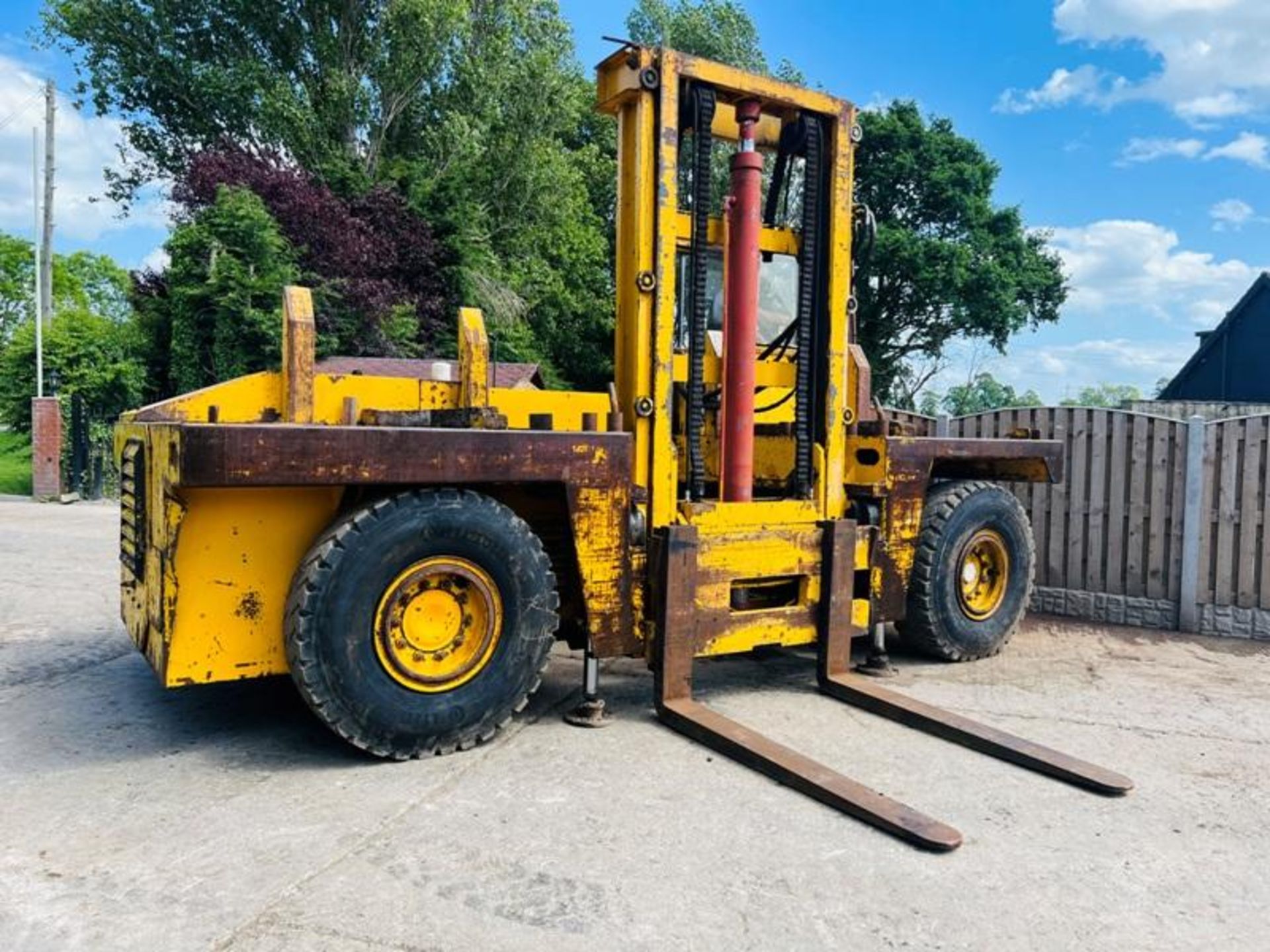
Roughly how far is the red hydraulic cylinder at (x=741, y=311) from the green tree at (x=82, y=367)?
17758 mm

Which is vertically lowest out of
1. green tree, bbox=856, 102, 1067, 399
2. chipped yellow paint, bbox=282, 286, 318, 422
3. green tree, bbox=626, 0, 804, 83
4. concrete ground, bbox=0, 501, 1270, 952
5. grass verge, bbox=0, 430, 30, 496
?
concrete ground, bbox=0, 501, 1270, 952

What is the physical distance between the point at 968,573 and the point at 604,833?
12.0 ft

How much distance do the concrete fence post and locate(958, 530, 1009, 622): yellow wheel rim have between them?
2082 mm

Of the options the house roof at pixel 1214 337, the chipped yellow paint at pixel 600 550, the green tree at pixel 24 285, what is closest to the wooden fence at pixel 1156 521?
the chipped yellow paint at pixel 600 550

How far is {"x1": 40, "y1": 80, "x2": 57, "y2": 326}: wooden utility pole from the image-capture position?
24.7m

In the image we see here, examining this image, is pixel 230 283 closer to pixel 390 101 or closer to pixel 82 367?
pixel 82 367

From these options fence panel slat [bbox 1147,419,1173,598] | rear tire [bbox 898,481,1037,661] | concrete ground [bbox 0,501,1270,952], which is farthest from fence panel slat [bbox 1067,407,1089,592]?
concrete ground [bbox 0,501,1270,952]

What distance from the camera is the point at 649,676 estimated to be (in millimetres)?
5488

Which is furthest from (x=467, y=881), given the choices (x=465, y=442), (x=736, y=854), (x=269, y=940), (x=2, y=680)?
(x=2, y=680)

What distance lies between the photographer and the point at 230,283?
16.9 metres

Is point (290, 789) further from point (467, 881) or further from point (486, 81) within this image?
point (486, 81)

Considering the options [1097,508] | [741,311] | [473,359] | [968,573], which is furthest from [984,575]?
[473,359]

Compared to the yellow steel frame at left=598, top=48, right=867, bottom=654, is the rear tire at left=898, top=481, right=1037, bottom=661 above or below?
below

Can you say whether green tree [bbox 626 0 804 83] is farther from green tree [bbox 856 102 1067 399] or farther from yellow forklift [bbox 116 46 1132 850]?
yellow forklift [bbox 116 46 1132 850]
